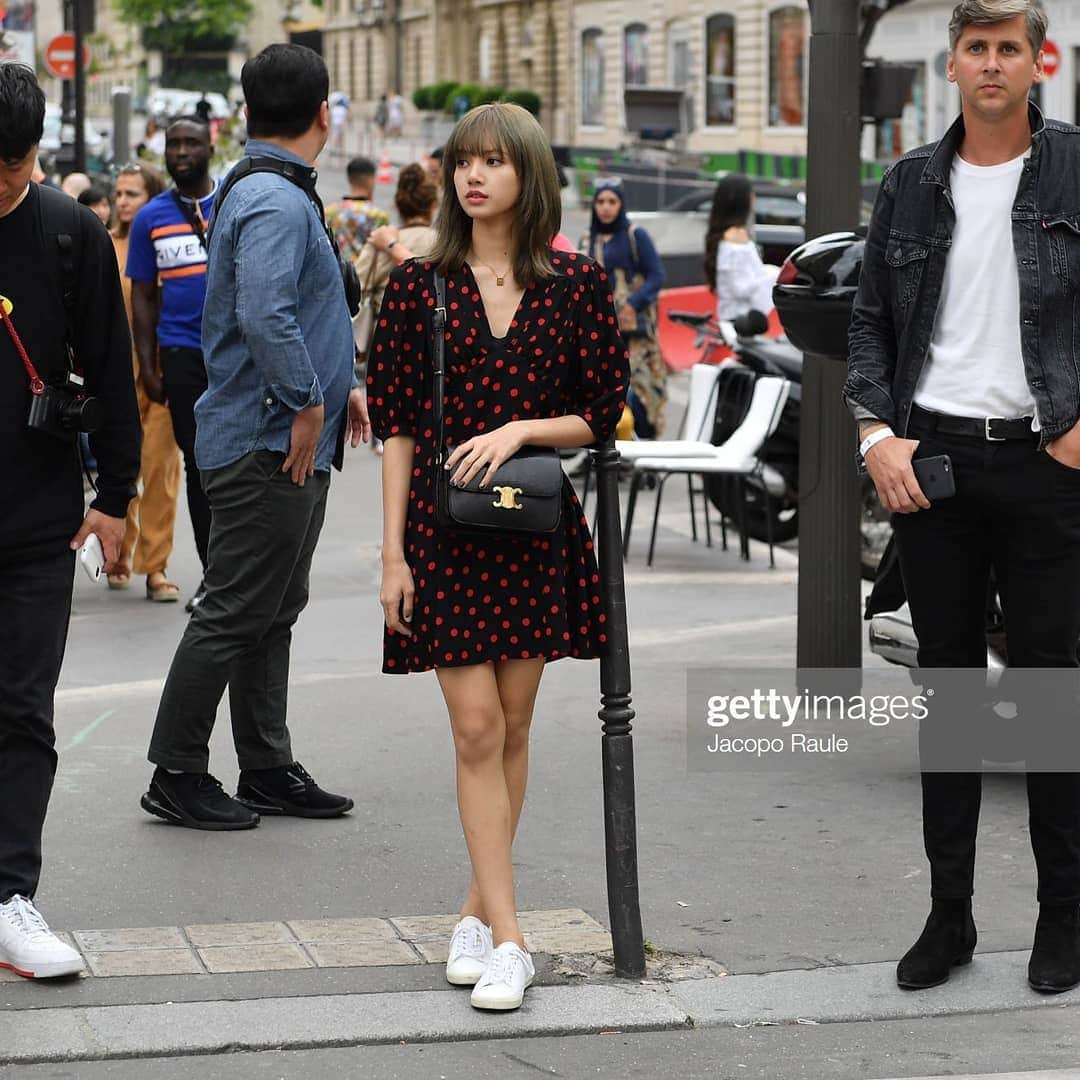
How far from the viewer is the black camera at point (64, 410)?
14.6ft

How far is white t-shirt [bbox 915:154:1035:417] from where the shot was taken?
4367 millimetres

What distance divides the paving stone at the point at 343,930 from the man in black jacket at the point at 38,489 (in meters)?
0.57

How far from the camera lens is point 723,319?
12938 millimetres

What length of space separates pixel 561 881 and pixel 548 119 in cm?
7435

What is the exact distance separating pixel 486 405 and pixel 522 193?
1.42 ft

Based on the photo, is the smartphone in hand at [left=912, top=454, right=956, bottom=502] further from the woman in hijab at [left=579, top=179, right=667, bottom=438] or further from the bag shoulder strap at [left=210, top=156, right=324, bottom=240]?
the woman in hijab at [left=579, top=179, right=667, bottom=438]

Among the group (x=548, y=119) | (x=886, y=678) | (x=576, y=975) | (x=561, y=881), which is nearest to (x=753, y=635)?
(x=886, y=678)

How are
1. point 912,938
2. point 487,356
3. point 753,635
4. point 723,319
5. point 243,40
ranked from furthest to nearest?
1. point 243,40
2. point 723,319
3. point 753,635
4. point 912,938
5. point 487,356

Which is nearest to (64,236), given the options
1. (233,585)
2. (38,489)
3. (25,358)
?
(25,358)

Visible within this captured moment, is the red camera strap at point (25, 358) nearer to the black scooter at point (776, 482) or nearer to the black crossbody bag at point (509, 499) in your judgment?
the black crossbody bag at point (509, 499)

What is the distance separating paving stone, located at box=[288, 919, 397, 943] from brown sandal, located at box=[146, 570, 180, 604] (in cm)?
450

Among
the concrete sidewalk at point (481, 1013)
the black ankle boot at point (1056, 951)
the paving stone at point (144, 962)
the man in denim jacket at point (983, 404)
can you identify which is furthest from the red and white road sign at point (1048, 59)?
the paving stone at point (144, 962)

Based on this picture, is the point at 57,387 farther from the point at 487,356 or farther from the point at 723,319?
the point at 723,319

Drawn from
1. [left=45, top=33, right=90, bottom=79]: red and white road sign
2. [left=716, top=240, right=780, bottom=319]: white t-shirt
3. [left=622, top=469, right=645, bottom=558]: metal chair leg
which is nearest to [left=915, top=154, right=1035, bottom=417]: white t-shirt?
[left=622, top=469, right=645, bottom=558]: metal chair leg
